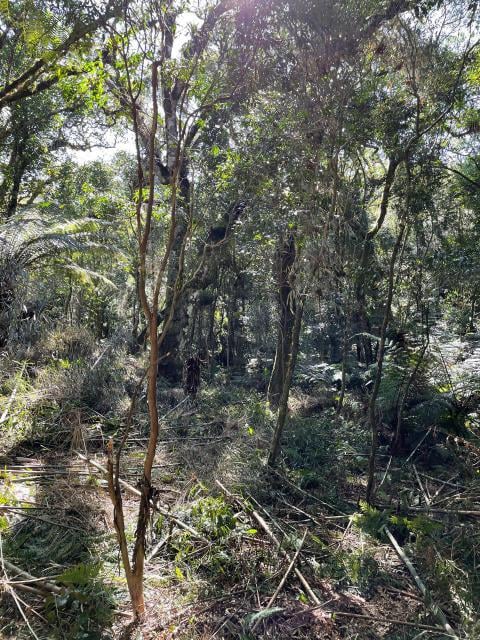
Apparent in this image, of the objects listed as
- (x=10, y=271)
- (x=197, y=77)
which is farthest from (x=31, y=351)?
(x=197, y=77)

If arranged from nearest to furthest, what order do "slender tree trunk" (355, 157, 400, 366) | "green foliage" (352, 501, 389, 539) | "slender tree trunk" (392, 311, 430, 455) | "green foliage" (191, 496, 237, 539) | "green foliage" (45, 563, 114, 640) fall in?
"green foliage" (45, 563, 114, 640) → "green foliage" (191, 496, 237, 539) → "green foliage" (352, 501, 389, 539) → "slender tree trunk" (392, 311, 430, 455) → "slender tree trunk" (355, 157, 400, 366)

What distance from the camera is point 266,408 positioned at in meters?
7.74

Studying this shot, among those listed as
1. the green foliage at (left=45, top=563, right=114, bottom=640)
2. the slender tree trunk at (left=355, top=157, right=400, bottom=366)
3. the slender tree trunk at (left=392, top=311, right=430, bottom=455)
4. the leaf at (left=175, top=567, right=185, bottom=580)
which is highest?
the slender tree trunk at (left=355, top=157, right=400, bottom=366)

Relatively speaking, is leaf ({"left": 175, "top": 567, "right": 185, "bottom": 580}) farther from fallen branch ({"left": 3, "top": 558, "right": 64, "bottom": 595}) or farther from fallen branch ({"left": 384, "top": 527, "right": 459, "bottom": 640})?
fallen branch ({"left": 384, "top": 527, "right": 459, "bottom": 640})

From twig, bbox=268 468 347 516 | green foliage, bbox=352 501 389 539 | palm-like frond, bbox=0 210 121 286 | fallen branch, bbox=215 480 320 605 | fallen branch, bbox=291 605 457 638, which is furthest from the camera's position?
palm-like frond, bbox=0 210 121 286

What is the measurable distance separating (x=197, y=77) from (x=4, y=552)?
4.33 metres

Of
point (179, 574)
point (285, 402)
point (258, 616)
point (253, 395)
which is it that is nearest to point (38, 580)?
point (179, 574)

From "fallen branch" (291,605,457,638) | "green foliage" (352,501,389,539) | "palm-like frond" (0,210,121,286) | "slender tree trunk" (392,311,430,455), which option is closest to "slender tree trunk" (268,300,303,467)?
"green foliage" (352,501,389,539)

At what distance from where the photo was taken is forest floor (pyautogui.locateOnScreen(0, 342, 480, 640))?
2.75m

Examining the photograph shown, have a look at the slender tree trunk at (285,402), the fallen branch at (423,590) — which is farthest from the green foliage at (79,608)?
the slender tree trunk at (285,402)

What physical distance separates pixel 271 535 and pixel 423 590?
119 centimetres

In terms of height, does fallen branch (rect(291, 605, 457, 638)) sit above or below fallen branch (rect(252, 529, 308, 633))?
below

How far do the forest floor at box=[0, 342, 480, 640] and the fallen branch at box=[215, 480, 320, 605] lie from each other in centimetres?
2

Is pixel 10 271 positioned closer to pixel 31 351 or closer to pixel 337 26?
pixel 31 351
